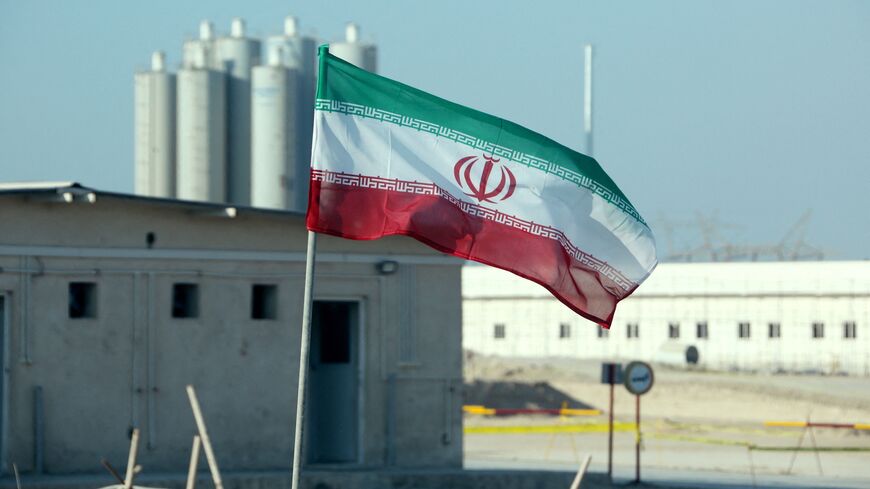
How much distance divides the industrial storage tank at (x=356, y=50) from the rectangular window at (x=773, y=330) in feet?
63.0

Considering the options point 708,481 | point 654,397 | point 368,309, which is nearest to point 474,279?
point 654,397

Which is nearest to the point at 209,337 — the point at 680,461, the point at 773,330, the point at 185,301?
the point at 185,301

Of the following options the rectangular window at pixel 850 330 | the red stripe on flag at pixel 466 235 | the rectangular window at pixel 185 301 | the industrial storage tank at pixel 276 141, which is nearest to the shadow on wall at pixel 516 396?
the rectangular window at pixel 850 330

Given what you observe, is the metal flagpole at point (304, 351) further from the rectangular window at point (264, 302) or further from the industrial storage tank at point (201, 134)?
the industrial storage tank at point (201, 134)

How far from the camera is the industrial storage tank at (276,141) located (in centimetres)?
5956

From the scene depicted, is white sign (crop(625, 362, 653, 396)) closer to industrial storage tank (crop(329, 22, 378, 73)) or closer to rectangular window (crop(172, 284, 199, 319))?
rectangular window (crop(172, 284, 199, 319))

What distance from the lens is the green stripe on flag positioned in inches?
397

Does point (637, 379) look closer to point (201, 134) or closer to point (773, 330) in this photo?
point (773, 330)

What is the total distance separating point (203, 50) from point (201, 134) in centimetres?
524

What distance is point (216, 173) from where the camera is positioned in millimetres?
Answer: 59781

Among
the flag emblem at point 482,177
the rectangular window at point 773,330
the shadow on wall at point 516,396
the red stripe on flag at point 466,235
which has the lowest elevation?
the shadow on wall at point 516,396

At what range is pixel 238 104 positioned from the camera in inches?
2424

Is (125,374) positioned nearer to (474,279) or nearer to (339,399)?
(339,399)

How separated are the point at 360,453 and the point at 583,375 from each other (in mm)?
32344
